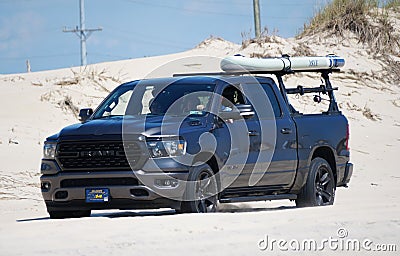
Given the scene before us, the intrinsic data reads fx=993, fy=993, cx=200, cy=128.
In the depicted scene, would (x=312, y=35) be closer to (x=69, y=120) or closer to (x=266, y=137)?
(x=69, y=120)

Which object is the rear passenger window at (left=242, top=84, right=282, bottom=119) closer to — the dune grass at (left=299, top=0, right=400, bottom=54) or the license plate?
the license plate

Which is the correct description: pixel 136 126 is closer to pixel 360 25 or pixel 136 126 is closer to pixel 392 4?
pixel 360 25

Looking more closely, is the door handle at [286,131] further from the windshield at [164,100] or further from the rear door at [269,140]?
the windshield at [164,100]

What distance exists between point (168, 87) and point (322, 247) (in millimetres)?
4066

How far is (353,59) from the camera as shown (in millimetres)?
28453

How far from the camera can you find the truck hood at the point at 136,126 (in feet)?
35.7

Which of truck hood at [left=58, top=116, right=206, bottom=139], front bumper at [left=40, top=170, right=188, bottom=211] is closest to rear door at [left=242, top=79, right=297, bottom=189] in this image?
truck hood at [left=58, top=116, right=206, bottom=139]

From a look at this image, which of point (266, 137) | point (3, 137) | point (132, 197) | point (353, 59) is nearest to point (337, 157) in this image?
point (266, 137)

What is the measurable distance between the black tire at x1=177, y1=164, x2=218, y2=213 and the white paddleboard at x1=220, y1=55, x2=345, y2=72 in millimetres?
2190

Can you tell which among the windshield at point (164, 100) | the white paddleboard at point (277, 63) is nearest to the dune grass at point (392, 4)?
the white paddleboard at point (277, 63)

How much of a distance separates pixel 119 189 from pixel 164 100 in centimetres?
166

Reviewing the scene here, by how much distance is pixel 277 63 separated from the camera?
13500mm

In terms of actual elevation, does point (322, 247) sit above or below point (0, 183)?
above

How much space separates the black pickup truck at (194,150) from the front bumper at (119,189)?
1 centimetres
